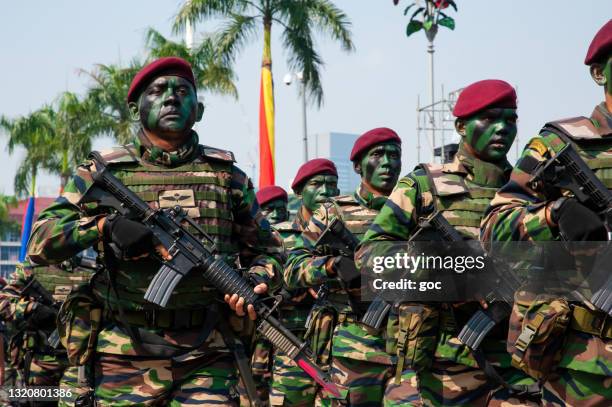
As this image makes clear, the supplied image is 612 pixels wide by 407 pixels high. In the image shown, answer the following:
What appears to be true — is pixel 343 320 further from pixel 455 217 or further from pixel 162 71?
pixel 162 71

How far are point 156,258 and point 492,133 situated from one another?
2.07 metres

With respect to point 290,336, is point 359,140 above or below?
above

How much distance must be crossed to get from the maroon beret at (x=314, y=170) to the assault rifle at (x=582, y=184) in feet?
21.8

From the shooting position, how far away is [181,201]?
6.03 meters

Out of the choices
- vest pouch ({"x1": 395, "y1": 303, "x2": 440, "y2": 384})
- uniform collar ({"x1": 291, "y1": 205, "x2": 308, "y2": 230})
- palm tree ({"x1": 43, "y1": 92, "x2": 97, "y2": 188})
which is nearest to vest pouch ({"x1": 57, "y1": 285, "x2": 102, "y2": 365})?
vest pouch ({"x1": 395, "y1": 303, "x2": 440, "y2": 384})

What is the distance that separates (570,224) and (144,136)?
272cm

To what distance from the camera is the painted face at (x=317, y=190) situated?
11078mm

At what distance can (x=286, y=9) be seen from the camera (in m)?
27.2

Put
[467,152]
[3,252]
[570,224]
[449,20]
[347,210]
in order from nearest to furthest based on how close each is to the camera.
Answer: [570,224] < [467,152] < [347,210] < [449,20] < [3,252]

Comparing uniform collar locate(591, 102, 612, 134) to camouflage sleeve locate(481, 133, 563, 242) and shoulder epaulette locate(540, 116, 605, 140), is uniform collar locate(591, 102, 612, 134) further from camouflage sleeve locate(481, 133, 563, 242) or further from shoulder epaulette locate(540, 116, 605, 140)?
camouflage sleeve locate(481, 133, 563, 242)

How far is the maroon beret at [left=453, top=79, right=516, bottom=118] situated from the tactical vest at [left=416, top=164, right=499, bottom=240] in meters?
0.41

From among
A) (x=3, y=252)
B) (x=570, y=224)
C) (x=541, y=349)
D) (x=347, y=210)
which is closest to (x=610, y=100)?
(x=570, y=224)

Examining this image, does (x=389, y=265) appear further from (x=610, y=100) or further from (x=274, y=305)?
(x=610, y=100)

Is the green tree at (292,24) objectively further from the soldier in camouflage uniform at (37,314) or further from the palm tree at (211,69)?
the soldier in camouflage uniform at (37,314)
